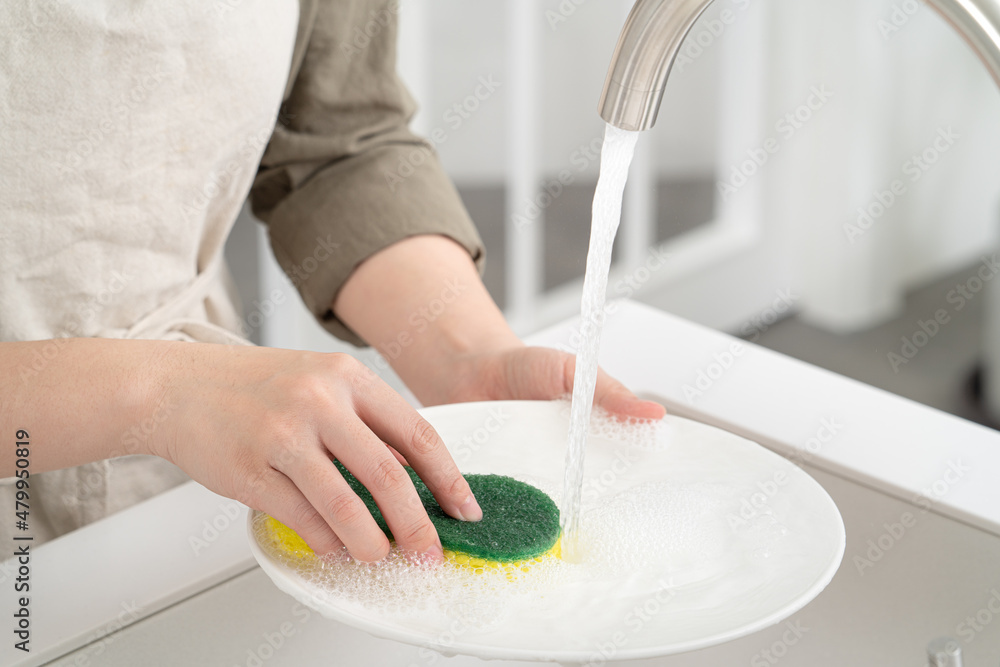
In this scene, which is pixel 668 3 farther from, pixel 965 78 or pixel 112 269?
pixel 965 78

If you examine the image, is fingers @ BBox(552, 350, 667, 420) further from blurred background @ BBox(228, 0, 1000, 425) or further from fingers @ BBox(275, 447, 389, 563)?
blurred background @ BBox(228, 0, 1000, 425)

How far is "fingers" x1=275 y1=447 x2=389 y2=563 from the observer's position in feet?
1.43

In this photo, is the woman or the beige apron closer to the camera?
the woman

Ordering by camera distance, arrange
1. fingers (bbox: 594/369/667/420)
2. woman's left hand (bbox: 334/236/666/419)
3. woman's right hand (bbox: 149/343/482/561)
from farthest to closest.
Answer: woman's left hand (bbox: 334/236/666/419), fingers (bbox: 594/369/667/420), woman's right hand (bbox: 149/343/482/561)

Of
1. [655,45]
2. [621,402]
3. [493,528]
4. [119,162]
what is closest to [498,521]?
[493,528]

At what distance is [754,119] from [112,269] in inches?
73.5

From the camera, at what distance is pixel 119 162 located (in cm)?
64

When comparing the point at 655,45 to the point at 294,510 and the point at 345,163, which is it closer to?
the point at 294,510

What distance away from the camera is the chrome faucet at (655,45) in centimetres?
34

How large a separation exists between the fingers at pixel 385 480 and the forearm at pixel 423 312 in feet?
0.84

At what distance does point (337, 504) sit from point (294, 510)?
0.08 feet

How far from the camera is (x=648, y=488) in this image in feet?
1.75

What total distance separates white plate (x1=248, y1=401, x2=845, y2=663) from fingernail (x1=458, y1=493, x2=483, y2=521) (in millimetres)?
56

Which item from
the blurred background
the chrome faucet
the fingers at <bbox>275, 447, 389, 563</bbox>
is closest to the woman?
the fingers at <bbox>275, 447, 389, 563</bbox>
